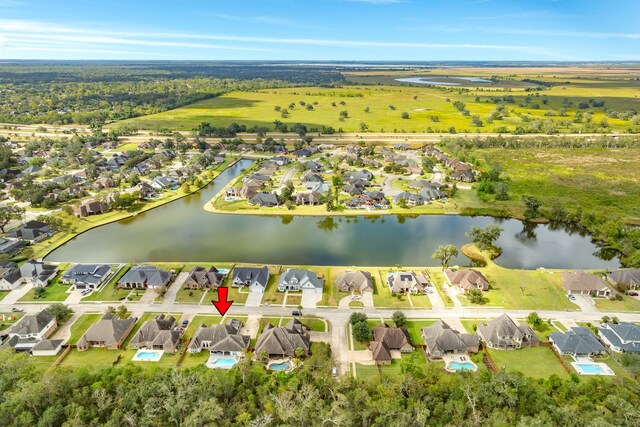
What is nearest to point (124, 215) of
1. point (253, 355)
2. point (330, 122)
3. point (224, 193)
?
point (224, 193)

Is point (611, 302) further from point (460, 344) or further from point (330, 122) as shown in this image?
point (330, 122)

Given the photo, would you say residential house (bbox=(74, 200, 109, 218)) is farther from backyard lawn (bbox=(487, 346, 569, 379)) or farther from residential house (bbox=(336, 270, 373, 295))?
backyard lawn (bbox=(487, 346, 569, 379))

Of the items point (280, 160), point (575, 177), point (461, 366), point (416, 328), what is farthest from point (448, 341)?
point (575, 177)

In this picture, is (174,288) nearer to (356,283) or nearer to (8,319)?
(8,319)

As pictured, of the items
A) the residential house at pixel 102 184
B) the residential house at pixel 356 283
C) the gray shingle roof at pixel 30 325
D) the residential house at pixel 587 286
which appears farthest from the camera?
the residential house at pixel 102 184

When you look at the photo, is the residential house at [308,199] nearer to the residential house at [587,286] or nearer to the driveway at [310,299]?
the driveway at [310,299]

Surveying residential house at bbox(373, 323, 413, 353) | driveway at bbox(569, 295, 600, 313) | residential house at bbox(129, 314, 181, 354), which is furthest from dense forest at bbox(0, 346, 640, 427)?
driveway at bbox(569, 295, 600, 313)

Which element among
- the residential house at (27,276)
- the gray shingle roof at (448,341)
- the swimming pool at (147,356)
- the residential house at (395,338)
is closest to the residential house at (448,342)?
the gray shingle roof at (448,341)
